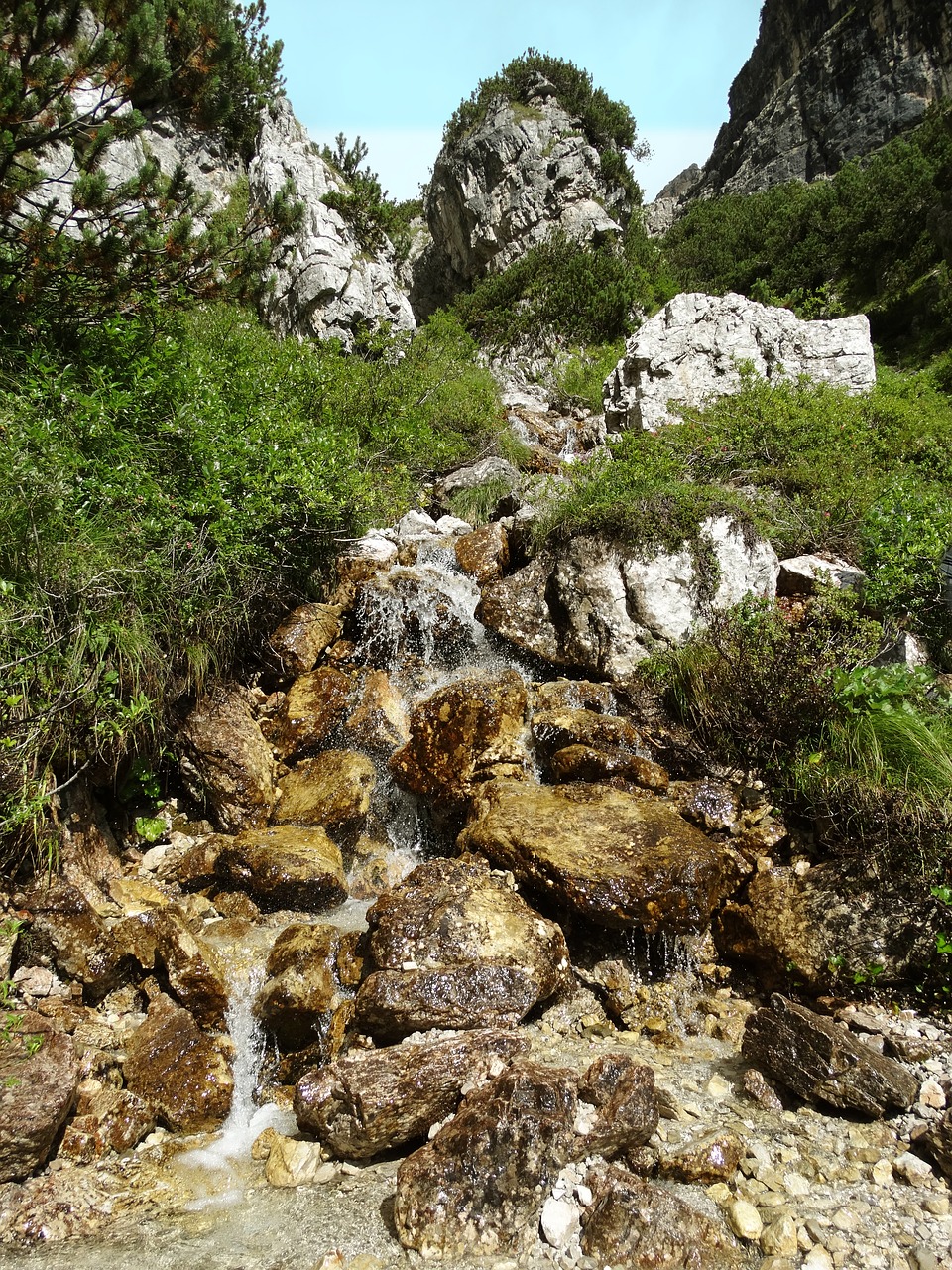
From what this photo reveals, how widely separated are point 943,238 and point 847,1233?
2204 centimetres

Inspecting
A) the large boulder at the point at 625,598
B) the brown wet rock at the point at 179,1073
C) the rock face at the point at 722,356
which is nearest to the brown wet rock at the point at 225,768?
the brown wet rock at the point at 179,1073

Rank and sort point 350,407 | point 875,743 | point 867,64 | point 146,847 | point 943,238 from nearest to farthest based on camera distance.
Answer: point 875,743 < point 146,847 < point 350,407 < point 943,238 < point 867,64

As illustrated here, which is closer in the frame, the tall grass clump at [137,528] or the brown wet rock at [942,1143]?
the brown wet rock at [942,1143]

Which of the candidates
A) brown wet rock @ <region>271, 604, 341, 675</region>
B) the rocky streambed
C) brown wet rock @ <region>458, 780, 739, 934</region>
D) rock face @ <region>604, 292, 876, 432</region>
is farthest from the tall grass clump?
rock face @ <region>604, 292, 876, 432</region>

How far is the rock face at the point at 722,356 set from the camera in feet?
47.3

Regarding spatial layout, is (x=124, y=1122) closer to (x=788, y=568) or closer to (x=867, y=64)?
(x=788, y=568)

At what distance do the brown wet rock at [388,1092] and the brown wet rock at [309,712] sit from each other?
13.3 ft

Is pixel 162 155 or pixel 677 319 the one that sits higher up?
pixel 162 155

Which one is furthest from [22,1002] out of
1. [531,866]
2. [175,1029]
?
[531,866]

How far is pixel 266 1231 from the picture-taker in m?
3.43

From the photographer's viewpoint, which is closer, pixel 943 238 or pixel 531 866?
pixel 531 866

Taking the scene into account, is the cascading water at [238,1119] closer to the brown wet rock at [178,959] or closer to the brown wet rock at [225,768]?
the brown wet rock at [178,959]

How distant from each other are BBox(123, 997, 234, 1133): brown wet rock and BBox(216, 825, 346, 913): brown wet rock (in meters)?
1.40

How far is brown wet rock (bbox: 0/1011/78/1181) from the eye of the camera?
357 centimetres
